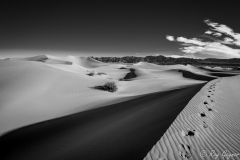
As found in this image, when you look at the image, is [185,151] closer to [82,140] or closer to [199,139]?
[199,139]

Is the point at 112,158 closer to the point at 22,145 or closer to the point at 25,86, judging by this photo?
the point at 22,145

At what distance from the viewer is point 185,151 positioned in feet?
8.46

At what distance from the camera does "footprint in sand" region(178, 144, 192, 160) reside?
245cm

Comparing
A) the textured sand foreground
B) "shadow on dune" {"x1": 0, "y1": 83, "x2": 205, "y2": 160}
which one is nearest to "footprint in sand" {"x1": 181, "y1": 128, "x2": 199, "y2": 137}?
A: the textured sand foreground

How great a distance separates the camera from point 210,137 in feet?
10.2

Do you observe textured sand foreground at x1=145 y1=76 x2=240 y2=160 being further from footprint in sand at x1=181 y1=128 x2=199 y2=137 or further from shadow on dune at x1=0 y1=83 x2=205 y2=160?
shadow on dune at x1=0 y1=83 x2=205 y2=160

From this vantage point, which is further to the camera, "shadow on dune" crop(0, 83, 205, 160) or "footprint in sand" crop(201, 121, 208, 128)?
"footprint in sand" crop(201, 121, 208, 128)

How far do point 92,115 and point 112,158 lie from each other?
11.5 ft

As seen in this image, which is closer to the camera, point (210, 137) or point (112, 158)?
point (112, 158)

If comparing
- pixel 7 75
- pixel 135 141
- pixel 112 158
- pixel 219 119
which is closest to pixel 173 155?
pixel 135 141

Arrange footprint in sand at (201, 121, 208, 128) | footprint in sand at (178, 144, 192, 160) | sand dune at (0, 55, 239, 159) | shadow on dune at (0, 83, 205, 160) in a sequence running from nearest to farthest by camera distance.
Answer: footprint in sand at (178, 144, 192, 160)
shadow on dune at (0, 83, 205, 160)
sand dune at (0, 55, 239, 159)
footprint in sand at (201, 121, 208, 128)
